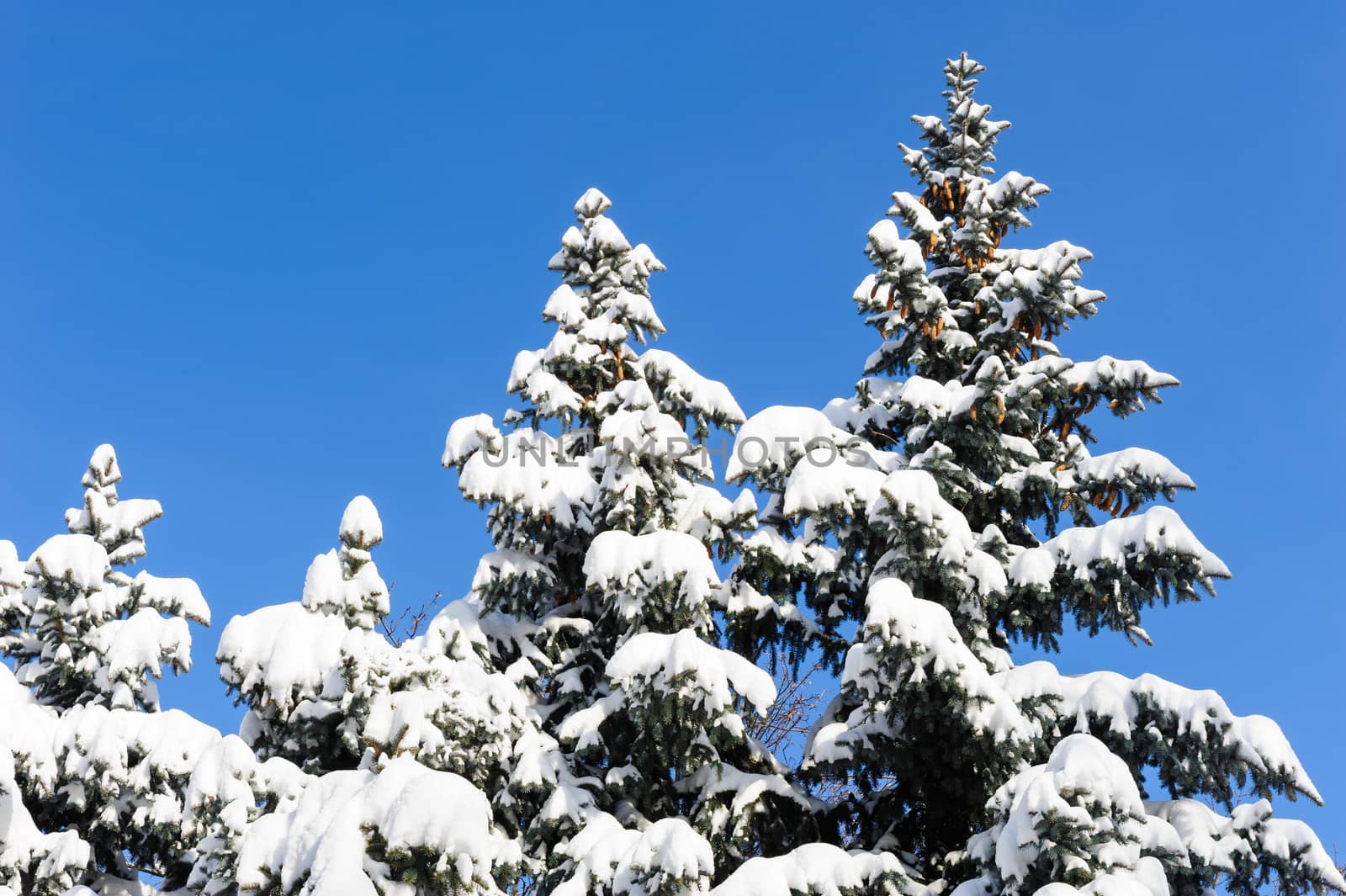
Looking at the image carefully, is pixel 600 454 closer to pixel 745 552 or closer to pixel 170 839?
pixel 745 552

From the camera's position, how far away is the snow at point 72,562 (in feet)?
47.1

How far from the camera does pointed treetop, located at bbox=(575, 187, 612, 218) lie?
16.2 metres

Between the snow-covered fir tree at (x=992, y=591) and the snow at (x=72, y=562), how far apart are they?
810 cm

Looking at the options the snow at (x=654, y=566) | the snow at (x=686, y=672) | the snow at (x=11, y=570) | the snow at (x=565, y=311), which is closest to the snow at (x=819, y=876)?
the snow at (x=686, y=672)

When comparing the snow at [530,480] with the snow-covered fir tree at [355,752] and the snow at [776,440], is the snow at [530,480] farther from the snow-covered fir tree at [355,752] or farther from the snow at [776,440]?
the snow at [776,440]

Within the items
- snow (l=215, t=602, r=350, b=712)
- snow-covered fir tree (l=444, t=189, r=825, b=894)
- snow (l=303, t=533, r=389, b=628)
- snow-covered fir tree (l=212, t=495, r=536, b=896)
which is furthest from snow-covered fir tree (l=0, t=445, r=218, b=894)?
snow-covered fir tree (l=444, t=189, r=825, b=894)

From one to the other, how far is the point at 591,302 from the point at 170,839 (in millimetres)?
8186

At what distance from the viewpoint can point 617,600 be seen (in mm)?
11836

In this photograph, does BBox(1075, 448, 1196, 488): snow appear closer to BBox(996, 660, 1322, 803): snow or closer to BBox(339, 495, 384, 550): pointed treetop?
BBox(996, 660, 1322, 803): snow

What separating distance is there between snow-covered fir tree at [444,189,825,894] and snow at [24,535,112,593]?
199 inches

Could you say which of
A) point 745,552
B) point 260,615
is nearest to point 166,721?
point 260,615


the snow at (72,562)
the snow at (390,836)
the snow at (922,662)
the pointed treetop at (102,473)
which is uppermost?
the pointed treetop at (102,473)

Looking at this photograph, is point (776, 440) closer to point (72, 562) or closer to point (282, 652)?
point (282, 652)

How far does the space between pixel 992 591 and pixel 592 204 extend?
808cm
